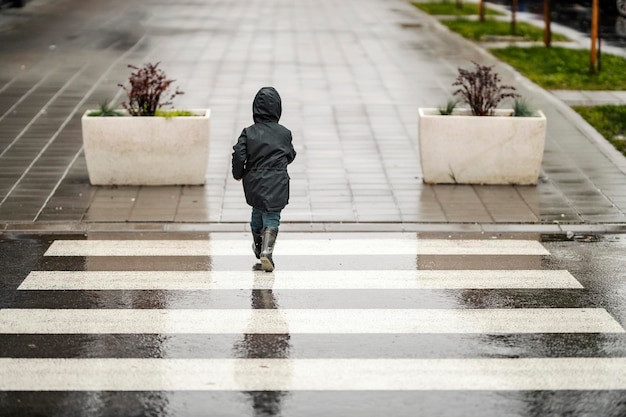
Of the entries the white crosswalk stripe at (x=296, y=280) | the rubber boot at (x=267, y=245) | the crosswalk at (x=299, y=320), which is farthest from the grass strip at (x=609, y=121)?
the rubber boot at (x=267, y=245)

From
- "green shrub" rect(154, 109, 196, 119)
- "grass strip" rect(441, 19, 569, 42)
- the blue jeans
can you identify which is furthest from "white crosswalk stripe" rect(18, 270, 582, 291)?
"grass strip" rect(441, 19, 569, 42)

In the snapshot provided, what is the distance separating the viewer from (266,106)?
979 centimetres

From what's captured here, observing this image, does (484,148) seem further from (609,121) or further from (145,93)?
(609,121)

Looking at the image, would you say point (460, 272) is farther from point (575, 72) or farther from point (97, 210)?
point (575, 72)

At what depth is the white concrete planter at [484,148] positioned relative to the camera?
12781 mm

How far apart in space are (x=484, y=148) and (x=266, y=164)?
3915 mm

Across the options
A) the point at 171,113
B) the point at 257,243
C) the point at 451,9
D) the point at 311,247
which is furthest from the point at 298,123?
the point at 451,9

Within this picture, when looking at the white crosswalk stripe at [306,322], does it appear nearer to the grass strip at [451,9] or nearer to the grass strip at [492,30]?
the grass strip at [492,30]

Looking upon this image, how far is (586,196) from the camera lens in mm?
12438

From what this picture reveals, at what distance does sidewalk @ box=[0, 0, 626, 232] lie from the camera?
38.4 ft

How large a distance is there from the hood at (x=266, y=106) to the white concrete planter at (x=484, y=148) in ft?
11.3

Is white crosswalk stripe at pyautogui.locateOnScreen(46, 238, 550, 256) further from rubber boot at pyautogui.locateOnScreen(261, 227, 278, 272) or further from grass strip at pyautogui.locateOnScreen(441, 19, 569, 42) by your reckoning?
grass strip at pyautogui.locateOnScreen(441, 19, 569, 42)

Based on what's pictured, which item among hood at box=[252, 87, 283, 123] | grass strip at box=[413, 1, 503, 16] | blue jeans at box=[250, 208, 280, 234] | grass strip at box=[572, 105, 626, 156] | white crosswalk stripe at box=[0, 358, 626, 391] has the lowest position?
grass strip at box=[413, 1, 503, 16]

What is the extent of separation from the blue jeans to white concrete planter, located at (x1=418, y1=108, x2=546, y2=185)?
3.44m
